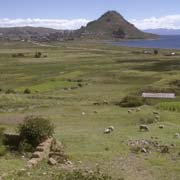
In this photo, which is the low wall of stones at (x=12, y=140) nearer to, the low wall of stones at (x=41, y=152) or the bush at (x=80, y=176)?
the low wall of stones at (x=41, y=152)

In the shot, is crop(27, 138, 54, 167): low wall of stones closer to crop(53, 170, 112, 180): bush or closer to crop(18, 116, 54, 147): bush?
crop(18, 116, 54, 147): bush

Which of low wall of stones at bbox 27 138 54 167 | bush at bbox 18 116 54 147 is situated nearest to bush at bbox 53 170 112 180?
→ low wall of stones at bbox 27 138 54 167

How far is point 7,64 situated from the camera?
103 meters

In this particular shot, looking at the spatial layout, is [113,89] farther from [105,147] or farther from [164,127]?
[105,147]

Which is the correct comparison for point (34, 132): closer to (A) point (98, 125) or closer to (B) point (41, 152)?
(B) point (41, 152)

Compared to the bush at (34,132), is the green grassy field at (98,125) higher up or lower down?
lower down

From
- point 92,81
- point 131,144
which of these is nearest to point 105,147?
point 131,144

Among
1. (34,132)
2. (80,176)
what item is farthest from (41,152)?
(80,176)

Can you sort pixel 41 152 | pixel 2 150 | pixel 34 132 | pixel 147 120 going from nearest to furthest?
pixel 41 152, pixel 2 150, pixel 34 132, pixel 147 120

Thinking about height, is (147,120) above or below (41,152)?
below

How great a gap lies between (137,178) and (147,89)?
37678 millimetres

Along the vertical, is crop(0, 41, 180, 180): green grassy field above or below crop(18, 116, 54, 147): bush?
below

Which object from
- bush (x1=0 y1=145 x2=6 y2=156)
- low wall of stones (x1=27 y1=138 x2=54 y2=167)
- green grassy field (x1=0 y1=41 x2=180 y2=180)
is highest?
low wall of stones (x1=27 y1=138 x2=54 y2=167)

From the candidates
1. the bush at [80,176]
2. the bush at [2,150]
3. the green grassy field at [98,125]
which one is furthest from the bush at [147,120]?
the bush at [80,176]
